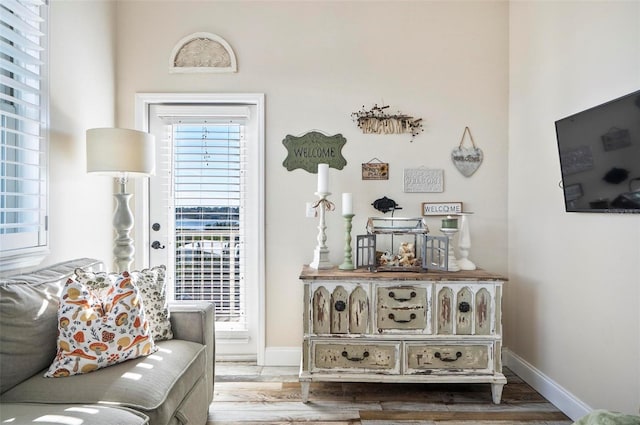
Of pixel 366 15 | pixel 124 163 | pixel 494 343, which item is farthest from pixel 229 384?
pixel 366 15

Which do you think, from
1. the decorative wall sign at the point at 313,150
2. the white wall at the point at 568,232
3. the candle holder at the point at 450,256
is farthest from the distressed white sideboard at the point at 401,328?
the decorative wall sign at the point at 313,150

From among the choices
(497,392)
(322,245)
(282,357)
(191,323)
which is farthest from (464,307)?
(191,323)

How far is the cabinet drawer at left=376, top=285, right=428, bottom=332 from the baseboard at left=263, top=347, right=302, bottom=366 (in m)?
0.82

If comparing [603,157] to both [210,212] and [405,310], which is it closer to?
[405,310]

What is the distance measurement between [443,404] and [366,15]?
2.74m

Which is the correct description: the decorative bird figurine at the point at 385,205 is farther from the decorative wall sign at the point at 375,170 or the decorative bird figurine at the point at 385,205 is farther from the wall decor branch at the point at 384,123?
the wall decor branch at the point at 384,123

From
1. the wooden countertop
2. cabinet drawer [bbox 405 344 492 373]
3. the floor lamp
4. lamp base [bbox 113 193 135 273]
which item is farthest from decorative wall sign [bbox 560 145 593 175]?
lamp base [bbox 113 193 135 273]

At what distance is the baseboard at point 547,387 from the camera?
197 cm

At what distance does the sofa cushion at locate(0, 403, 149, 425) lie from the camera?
1.14 meters

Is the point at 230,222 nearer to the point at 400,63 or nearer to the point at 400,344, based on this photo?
the point at 400,344

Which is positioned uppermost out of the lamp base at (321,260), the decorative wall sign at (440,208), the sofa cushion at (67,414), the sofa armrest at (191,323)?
the decorative wall sign at (440,208)

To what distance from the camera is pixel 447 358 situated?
2.16m

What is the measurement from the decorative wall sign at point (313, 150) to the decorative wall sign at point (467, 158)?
84 centimetres

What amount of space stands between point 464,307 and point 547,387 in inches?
29.0
